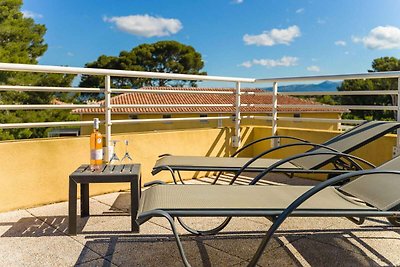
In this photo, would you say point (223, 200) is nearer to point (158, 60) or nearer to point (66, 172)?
point (66, 172)

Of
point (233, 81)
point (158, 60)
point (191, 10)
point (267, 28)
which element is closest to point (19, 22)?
point (158, 60)

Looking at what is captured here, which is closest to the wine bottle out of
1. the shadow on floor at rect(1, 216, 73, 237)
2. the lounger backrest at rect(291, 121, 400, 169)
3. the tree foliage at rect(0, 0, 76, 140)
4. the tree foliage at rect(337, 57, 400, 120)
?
the shadow on floor at rect(1, 216, 73, 237)

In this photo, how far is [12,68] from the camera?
3146mm

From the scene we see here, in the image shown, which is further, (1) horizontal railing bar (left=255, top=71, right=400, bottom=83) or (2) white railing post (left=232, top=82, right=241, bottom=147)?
(2) white railing post (left=232, top=82, right=241, bottom=147)

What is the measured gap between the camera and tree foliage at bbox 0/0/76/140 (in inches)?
699

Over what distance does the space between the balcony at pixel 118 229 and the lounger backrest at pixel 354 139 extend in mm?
507

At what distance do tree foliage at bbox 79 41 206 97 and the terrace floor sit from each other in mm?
28675

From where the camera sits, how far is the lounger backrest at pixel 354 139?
134 inches

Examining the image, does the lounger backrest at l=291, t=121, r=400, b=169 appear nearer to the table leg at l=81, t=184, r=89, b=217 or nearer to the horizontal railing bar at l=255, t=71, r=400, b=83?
the horizontal railing bar at l=255, t=71, r=400, b=83

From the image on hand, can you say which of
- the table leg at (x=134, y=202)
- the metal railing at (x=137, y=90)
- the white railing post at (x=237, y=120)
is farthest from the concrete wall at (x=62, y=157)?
the table leg at (x=134, y=202)

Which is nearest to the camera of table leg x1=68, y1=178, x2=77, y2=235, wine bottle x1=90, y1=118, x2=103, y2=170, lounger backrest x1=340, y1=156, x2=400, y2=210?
lounger backrest x1=340, y1=156, x2=400, y2=210

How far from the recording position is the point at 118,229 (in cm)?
297

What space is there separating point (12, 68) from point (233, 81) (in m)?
2.90

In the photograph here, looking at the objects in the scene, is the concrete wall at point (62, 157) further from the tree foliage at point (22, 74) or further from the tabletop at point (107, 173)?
the tree foliage at point (22, 74)
